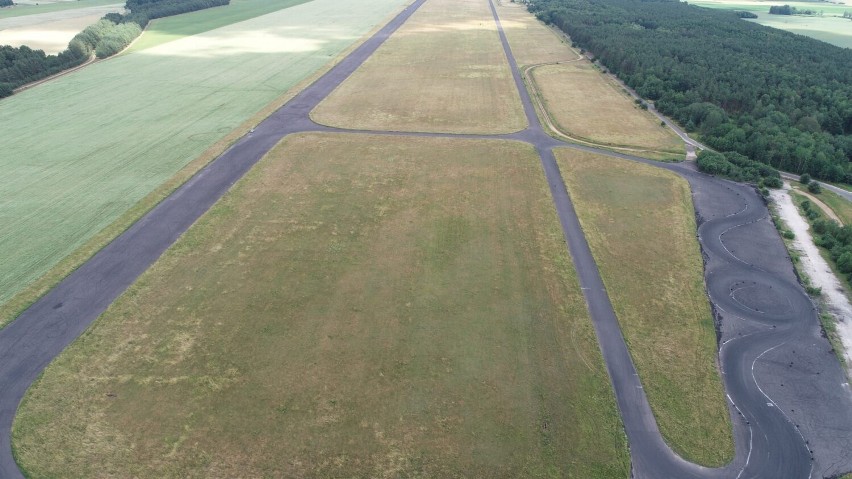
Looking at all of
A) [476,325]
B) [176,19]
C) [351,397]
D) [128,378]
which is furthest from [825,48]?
[176,19]

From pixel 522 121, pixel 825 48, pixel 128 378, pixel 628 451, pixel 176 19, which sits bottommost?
pixel 628 451

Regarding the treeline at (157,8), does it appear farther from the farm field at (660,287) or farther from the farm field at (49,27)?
the farm field at (660,287)

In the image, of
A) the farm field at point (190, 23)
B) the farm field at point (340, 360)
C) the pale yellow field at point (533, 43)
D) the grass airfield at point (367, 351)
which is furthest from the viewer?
the farm field at point (190, 23)

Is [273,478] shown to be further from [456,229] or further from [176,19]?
[176,19]

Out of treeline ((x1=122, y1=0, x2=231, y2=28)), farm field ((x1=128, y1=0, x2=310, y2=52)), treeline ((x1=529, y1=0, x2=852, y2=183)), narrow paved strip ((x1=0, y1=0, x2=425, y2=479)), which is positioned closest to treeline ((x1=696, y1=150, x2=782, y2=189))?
treeline ((x1=529, y1=0, x2=852, y2=183))

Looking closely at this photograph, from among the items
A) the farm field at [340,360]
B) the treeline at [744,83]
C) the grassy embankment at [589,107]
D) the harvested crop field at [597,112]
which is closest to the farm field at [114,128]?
the farm field at [340,360]

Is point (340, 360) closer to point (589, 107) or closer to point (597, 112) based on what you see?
point (597, 112)

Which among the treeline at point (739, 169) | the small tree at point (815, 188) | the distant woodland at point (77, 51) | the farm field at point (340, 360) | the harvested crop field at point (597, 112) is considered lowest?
the farm field at point (340, 360)
